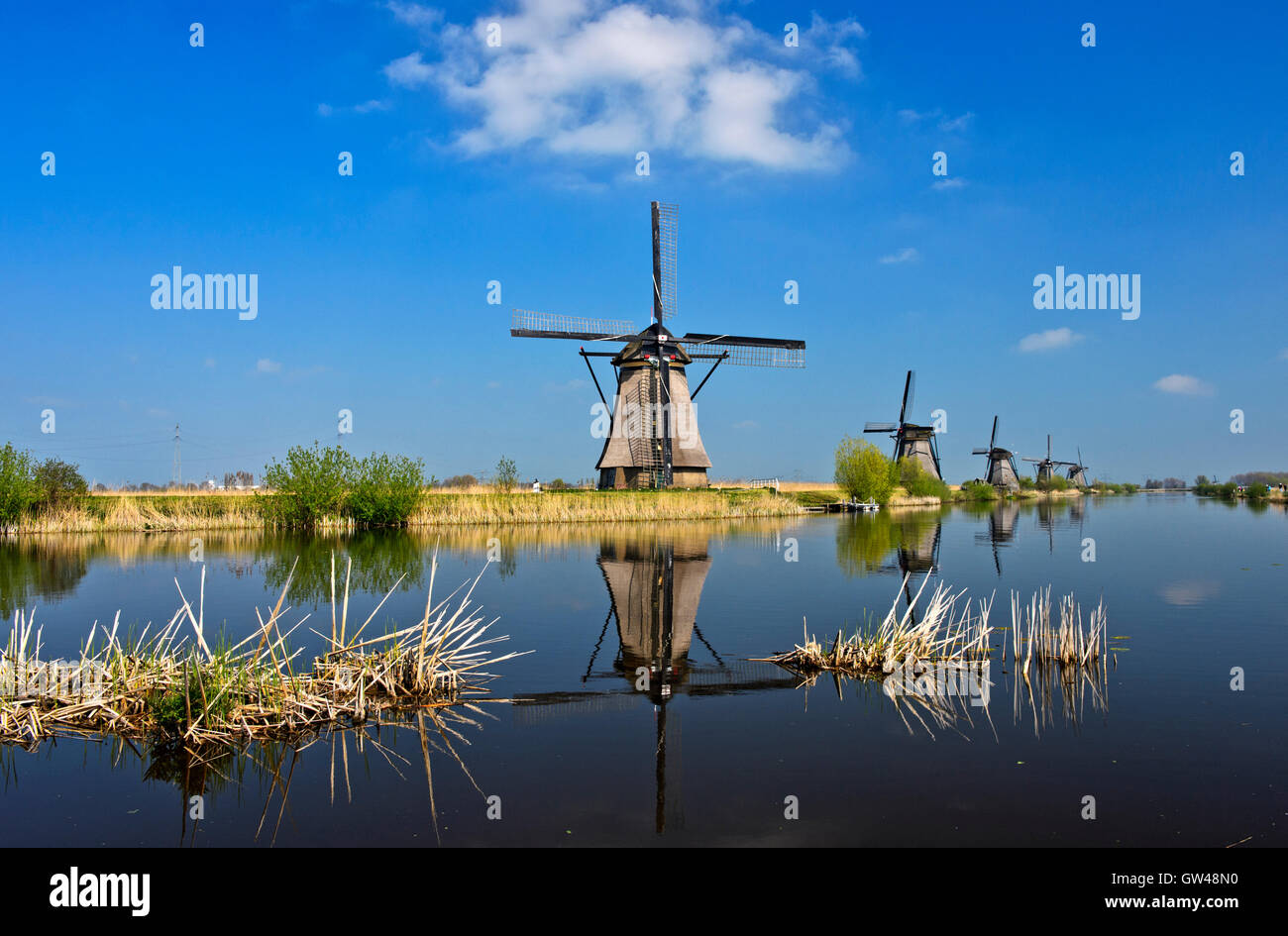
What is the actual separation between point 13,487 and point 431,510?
546 inches

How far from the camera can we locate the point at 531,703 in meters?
7.13

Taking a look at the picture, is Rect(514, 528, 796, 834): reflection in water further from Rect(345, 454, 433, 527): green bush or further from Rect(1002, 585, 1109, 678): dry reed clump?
Rect(345, 454, 433, 527): green bush

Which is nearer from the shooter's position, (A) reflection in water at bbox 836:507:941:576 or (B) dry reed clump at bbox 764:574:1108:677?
(B) dry reed clump at bbox 764:574:1108:677

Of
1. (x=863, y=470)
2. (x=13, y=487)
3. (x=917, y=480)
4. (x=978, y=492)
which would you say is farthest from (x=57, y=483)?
(x=978, y=492)

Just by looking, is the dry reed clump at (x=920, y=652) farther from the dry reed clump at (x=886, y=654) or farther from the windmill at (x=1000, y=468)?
the windmill at (x=1000, y=468)

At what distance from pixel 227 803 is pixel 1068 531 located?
29633 mm

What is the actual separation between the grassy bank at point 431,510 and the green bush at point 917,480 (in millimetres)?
26374

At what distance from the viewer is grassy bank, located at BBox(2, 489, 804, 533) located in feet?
90.2

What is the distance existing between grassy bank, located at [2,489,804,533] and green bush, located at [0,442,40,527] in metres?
0.46

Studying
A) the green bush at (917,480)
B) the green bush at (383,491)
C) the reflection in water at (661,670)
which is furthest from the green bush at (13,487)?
the green bush at (917,480)

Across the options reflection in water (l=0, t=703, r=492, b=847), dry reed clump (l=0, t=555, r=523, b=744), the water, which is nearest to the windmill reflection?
the water

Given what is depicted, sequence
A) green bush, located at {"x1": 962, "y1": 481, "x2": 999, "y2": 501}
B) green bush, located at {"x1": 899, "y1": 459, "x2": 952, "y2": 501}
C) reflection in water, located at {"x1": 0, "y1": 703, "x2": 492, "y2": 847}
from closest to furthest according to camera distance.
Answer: reflection in water, located at {"x1": 0, "y1": 703, "x2": 492, "y2": 847} → green bush, located at {"x1": 899, "y1": 459, "x2": 952, "y2": 501} → green bush, located at {"x1": 962, "y1": 481, "x2": 999, "y2": 501}
